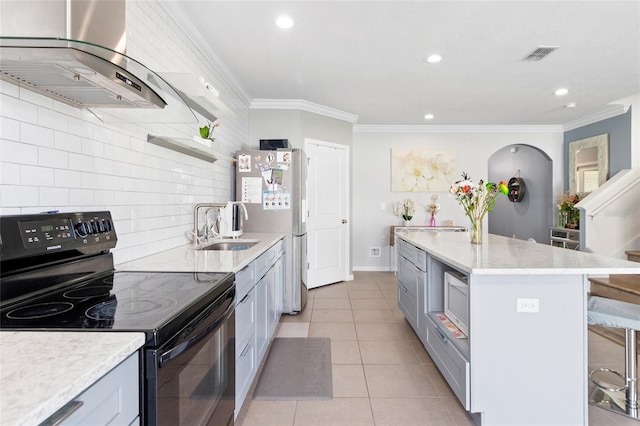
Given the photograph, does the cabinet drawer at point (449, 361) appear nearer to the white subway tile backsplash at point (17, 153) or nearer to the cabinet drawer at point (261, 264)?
the cabinet drawer at point (261, 264)

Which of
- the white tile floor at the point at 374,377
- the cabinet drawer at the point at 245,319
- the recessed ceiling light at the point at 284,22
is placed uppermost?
the recessed ceiling light at the point at 284,22

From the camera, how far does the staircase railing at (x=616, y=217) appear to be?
15.1ft

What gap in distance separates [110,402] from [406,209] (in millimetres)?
5707

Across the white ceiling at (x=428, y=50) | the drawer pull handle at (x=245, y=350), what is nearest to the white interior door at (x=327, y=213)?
the white ceiling at (x=428, y=50)

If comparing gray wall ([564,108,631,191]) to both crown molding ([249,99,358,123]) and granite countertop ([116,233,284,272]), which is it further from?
granite countertop ([116,233,284,272])

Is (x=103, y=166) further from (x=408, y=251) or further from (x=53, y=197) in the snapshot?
(x=408, y=251)

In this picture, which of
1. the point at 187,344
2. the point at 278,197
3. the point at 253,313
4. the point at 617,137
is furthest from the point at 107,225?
the point at 617,137

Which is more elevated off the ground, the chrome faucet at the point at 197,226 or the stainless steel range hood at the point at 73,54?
the stainless steel range hood at the point at 73,54

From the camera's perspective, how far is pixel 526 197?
7.22 meters

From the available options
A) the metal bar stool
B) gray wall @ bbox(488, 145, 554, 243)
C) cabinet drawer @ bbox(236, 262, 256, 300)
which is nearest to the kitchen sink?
cabinet drawer @ bbox(236, 262, 256, 300)

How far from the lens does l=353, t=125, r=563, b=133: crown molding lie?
6.10 metres

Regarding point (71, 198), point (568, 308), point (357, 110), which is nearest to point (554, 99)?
point (357, 110)

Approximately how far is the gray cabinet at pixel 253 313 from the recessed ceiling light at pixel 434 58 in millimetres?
2394

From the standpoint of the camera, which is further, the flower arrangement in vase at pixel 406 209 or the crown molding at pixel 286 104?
the flower arrangement in vase at pixel 406 209
